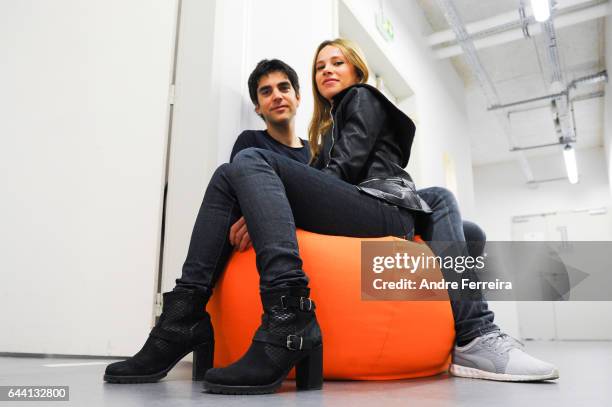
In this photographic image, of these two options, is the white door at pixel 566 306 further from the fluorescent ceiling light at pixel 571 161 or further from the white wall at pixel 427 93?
the white wall at pixel 427 93

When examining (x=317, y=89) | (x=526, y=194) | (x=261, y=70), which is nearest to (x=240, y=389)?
(x=317, y=89)

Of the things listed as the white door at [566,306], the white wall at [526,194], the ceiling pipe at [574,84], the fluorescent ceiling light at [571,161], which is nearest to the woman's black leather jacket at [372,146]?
the ceiling pipe at [574,84]

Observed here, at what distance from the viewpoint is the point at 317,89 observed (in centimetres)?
187

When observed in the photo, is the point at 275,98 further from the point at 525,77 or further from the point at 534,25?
the point at 525,77

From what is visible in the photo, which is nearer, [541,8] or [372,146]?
[372,146]

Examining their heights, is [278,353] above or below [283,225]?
below

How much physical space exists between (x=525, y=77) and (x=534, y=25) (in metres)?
1.52

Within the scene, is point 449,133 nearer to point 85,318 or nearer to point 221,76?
point 221,76

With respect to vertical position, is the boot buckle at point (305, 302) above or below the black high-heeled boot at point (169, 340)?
above

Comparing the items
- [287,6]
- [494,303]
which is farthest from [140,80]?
[494,303]

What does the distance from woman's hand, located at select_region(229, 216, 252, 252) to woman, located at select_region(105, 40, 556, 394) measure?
0.06 feet

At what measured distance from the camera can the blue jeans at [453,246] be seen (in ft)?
4.71

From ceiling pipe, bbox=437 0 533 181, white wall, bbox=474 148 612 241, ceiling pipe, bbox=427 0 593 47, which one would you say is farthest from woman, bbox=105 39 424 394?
white wall, bbox=474 148 612 241

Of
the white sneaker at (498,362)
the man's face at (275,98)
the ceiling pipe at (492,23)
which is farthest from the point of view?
the ceiling pipe at (492,23)
